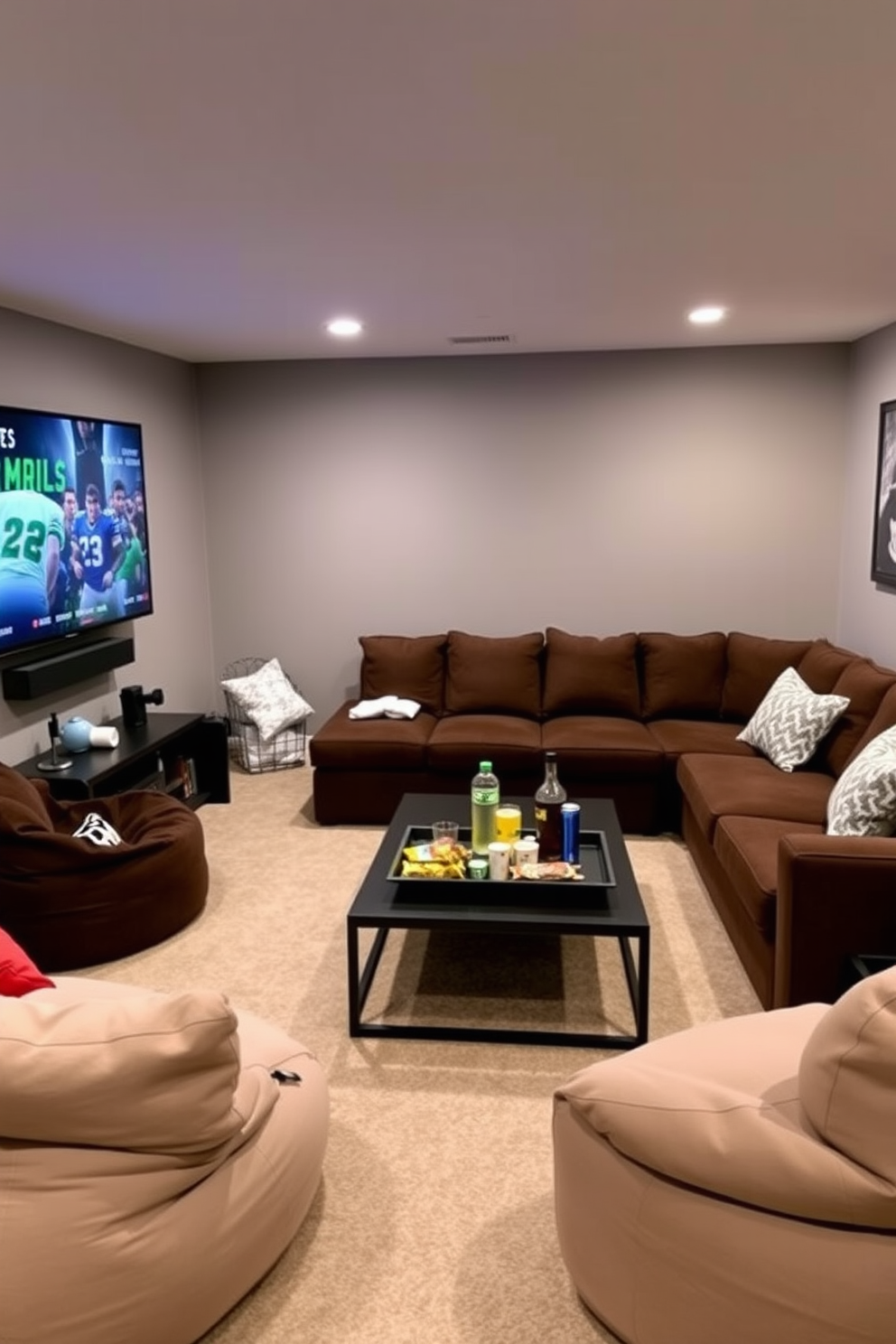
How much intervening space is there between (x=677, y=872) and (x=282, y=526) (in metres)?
3.09

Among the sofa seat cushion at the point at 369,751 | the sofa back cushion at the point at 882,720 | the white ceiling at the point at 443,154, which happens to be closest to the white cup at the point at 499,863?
the sofa back cushion at the point at 882,720

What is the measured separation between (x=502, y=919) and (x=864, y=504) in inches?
129

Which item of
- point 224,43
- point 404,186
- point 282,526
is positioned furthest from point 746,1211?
point 282,526

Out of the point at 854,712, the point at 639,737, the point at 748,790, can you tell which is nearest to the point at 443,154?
the point at 748,790

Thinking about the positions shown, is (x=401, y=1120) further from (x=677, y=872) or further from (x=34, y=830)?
(x=677, y=872)

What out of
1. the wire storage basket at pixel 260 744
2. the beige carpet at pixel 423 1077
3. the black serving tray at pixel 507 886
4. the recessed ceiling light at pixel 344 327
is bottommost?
the beige carpet at pixel 423 1077

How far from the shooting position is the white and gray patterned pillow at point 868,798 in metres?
2.69

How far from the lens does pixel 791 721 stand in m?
3.85

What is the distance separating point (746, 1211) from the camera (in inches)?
56.4

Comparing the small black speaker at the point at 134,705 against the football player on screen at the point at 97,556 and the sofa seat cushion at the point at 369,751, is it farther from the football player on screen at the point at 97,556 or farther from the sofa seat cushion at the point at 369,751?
the sofa seat cushion at the point at 369,751

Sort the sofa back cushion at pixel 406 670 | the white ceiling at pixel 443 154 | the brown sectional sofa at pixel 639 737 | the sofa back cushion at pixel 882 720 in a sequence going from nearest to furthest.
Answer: the white ceiling at pixel 443 154 < the brown sectional sofa at pixel 639 737 < the sofa back cushion at pixel 882 720 < the sofa back cushion at pixel 406 670

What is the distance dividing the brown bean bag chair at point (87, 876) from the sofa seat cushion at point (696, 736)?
7.25 ft

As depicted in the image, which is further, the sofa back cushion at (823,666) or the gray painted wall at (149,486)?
the sofa back cushion at (823,666)

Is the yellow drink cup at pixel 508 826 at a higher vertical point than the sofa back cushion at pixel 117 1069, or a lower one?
lower
